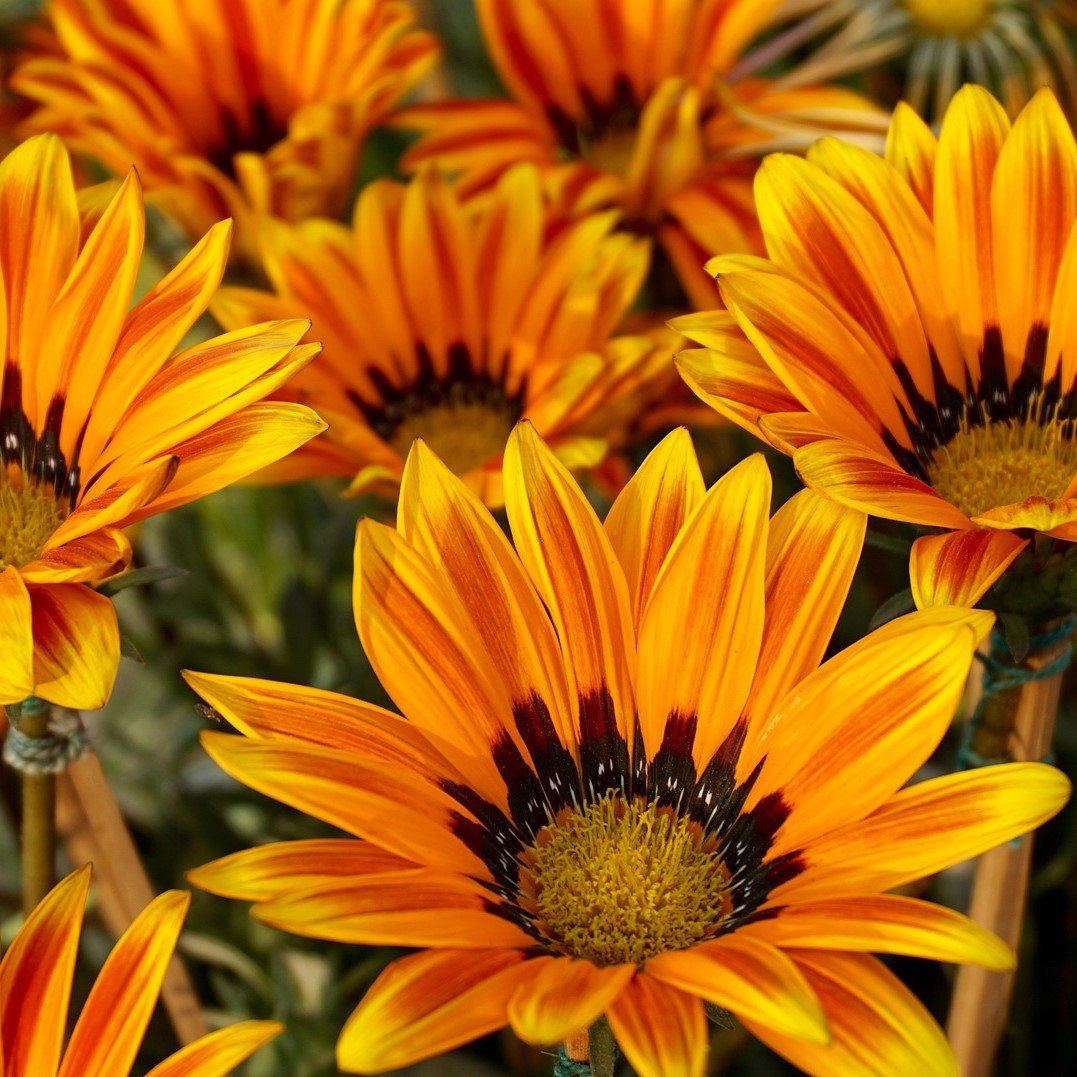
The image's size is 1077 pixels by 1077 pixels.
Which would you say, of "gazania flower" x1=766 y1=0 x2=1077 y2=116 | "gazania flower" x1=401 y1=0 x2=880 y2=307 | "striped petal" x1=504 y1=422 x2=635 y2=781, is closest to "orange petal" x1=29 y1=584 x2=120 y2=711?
"striped petal" x1=504 y1=422 x2=635 y2=781

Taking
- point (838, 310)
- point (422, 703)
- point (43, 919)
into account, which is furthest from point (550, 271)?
point (43, 919)

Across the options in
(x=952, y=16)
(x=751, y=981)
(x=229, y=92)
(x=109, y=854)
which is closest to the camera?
(x=751, y=981)

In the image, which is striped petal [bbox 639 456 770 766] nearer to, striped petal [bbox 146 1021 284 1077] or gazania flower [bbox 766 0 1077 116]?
striped petal [bbox 146 1021 284 1077]

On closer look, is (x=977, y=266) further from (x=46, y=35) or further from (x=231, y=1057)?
(x=46, y=35)

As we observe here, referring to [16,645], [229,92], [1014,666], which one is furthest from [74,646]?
[229,92]

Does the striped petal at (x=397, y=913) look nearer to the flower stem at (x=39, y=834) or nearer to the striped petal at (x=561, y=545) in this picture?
the striped petal at (x=561, y=545)

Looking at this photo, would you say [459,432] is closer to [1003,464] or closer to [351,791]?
[1003,464]
